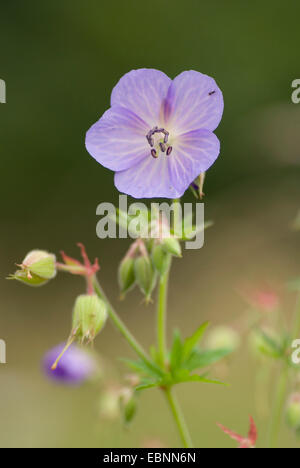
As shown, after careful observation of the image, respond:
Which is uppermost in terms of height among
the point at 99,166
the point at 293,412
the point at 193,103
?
the point at 99,166

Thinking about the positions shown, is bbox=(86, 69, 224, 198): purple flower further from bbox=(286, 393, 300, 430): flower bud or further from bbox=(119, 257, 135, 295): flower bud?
bbox=(286, 393, 300, 430): flower bud

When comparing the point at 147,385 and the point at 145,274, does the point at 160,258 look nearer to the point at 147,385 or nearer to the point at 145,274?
the point at 145,274

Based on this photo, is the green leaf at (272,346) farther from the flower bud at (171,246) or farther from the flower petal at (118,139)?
the flower petal at (118,139)

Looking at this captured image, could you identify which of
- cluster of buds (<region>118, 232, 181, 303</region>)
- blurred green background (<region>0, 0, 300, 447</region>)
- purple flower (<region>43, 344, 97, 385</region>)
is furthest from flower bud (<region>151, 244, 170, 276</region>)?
blurred green background (<region>0, 0, 300, 447</region>)

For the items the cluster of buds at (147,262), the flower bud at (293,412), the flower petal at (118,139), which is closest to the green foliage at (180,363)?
the cluster of buds at (147,262)

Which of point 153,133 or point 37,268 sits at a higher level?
point 153,133

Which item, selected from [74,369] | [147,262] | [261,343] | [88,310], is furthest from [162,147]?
[74,369]

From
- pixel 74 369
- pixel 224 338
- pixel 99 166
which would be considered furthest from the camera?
pixel 99 166
